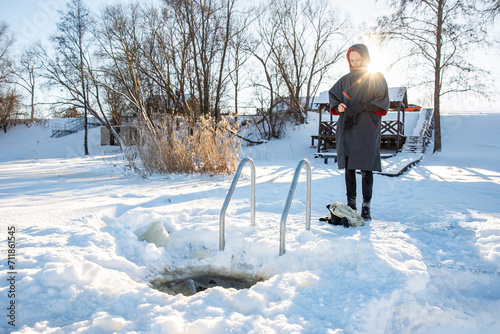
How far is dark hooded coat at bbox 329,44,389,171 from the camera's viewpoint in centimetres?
352

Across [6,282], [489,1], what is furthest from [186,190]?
[489,1]

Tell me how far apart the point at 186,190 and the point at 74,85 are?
1786 cm

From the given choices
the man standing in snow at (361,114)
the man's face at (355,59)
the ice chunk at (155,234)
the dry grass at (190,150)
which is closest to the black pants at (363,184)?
the man standing in snow at (361,114)

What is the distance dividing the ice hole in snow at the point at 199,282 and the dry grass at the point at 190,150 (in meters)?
4.64

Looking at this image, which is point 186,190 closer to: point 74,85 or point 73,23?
point 74,85

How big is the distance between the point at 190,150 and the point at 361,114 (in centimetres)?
474

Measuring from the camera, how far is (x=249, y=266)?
285 centimetres

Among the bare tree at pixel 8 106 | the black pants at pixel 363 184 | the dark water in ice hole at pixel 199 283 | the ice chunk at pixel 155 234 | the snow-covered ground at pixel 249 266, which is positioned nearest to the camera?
the snow-covered ground at pixel 249 266

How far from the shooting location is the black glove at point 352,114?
139 inches

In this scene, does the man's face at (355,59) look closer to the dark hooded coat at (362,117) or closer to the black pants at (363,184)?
the dark hooded coat at (362,117)

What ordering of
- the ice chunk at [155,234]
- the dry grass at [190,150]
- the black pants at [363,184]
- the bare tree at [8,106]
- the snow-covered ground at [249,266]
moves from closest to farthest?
the snow-covered ground at [249,266] → the ice chunk at [155,234] → the black pants at [363,184] → the dry grass at [190,150] → the bare tree at [8,106]

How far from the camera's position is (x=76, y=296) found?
2.11 metres

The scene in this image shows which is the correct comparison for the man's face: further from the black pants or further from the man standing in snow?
the black pants

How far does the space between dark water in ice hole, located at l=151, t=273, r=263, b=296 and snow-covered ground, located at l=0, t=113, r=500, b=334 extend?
0.07 meters
